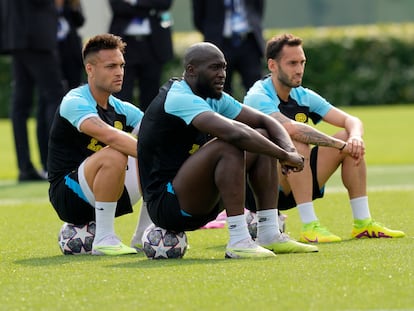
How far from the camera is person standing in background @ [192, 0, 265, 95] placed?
41.1 feet

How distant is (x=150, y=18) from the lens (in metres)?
12.4

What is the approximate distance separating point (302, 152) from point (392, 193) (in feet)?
10.5

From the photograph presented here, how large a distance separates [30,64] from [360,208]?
558 cm

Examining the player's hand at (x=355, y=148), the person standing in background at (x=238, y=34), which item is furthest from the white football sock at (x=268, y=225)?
the person standing in background at (x=238, y=34)

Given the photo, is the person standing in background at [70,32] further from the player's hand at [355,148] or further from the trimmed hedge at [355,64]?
the trimmed hedge at [355,64]

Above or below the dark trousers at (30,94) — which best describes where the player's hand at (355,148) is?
above

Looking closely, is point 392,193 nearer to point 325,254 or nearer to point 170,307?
point 325,254

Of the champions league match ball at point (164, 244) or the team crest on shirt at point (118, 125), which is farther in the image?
the team crest on shirt at point (118, 125)

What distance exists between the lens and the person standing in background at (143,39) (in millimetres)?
12266

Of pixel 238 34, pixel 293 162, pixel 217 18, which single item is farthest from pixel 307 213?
pixel 217 18

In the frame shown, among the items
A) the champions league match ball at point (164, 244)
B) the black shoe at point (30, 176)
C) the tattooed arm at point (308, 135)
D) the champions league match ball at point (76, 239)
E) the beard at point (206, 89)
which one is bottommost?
the black shoe at point (30, 176)

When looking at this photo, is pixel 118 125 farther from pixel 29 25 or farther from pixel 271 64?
pixel 29 25

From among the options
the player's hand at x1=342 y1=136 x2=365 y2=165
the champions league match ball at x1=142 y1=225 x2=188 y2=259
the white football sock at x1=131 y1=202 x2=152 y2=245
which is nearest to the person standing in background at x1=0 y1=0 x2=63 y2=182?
the white football sock at x1=131 y1=202 x2=152 y2=245

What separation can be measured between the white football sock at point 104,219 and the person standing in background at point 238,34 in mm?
4967
